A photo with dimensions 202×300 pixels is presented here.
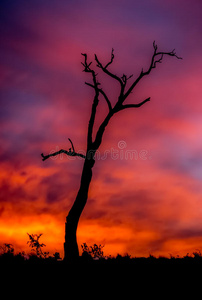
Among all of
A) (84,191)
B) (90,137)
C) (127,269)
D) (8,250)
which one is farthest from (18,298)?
(90,137)

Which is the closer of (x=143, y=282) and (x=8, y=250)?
(x=143, y=282)

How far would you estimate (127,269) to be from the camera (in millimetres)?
11914

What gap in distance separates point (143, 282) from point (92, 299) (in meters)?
1.98

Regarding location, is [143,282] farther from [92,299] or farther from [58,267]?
[58,267]

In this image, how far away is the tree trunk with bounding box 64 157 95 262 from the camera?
16.3 m

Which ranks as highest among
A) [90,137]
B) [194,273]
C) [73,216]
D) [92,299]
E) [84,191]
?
[90,137]

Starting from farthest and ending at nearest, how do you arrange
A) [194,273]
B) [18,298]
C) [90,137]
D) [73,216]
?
[90,137] < [73,216] < [194,273] < [18,298]

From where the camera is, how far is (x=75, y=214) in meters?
16.8

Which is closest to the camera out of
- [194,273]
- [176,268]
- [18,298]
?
[18,298]

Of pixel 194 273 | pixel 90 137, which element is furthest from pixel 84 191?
pixel 194 273

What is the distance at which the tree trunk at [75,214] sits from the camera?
16.3 m

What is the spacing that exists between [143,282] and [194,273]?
200cm

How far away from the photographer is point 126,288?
Result: 9727 mm

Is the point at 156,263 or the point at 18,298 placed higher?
the point at 156,263
